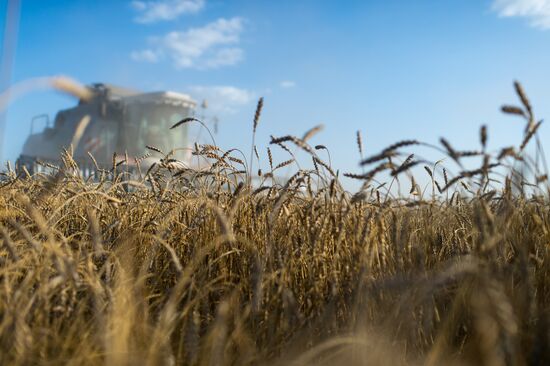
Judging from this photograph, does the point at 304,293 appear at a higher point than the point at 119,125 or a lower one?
lower

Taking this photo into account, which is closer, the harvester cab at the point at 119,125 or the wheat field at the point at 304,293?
the wheat field at the point at 304,293

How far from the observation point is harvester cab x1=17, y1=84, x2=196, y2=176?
14.6 metres

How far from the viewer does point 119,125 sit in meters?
15.6

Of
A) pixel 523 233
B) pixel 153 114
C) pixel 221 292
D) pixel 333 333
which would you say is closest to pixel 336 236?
pixel 333 333

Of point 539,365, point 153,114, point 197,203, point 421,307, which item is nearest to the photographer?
point 539,365

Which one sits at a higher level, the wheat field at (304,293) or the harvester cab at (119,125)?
the harvester cab at (119,125)

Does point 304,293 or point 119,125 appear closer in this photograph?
point 304,293

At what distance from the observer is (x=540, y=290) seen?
2.08 m

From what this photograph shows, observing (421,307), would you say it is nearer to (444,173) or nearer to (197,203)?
(444,173)

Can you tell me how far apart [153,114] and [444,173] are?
1299 cm

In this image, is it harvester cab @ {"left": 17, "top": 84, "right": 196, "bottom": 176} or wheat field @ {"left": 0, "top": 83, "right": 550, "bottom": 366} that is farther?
harvester cab @ {"left": 17, "top": 84, "right": 196, "bottom": 176}

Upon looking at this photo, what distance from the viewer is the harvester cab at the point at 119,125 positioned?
14633mm

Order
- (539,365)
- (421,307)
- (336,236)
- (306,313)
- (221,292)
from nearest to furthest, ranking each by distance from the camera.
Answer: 1. (539,365)
2. (421,307)
3. (306,313)
4. (336,236)
5. (221,292)

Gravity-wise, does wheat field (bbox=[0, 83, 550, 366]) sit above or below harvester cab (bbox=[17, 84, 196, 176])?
below
